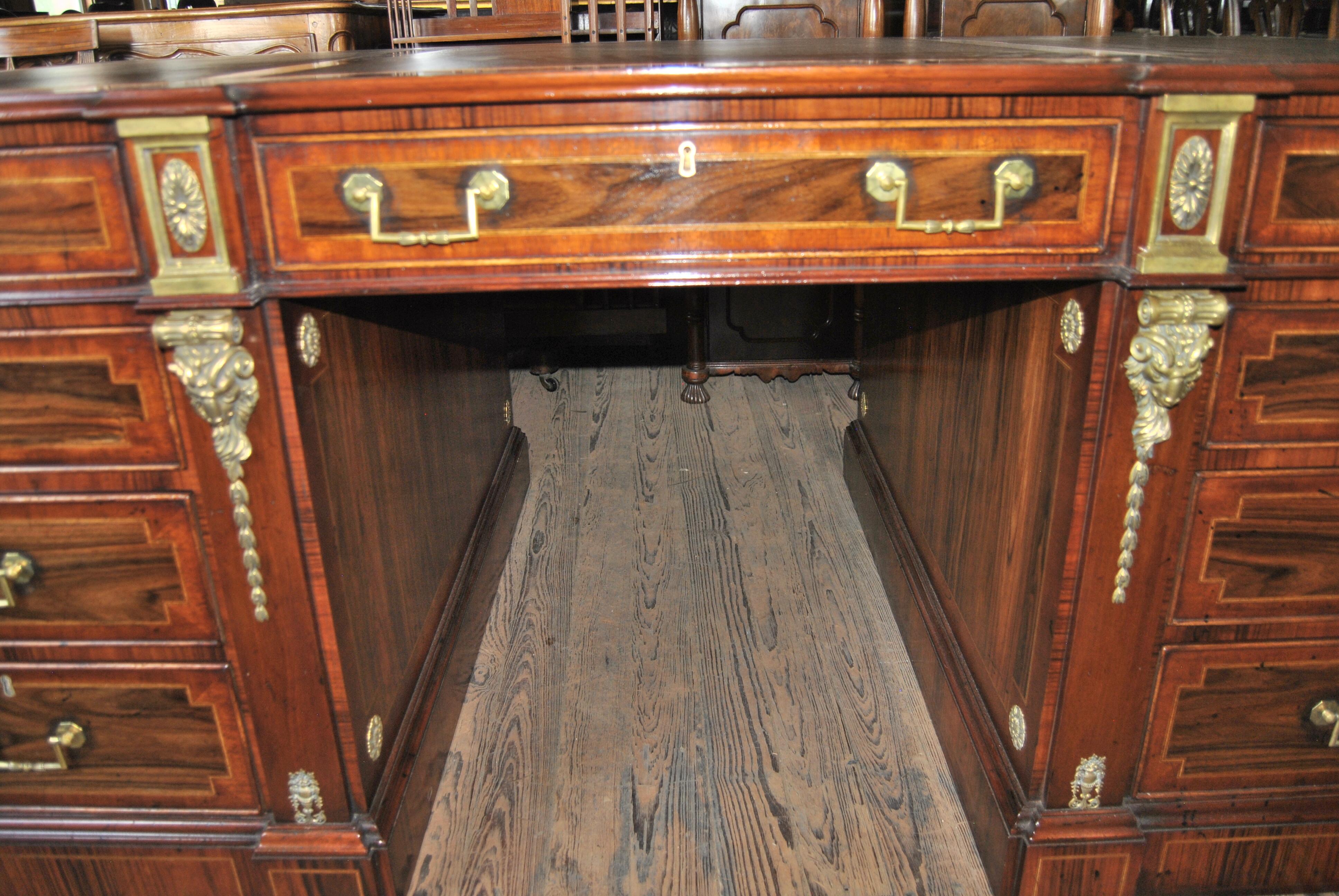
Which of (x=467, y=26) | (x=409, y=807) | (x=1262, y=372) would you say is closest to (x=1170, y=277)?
(x=1262, y=372)

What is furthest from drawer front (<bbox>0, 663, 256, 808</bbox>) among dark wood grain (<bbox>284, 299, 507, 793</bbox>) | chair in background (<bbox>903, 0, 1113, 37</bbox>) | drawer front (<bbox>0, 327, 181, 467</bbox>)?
chair in background (<bbox>903, 0, 1113, 37</bbox>)

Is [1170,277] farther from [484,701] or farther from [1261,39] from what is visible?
[484,701]

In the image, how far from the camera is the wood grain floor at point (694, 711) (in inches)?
47.6

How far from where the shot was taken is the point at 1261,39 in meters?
1.50

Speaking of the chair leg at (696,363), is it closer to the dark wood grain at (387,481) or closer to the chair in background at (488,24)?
the chair in background at (488,24)

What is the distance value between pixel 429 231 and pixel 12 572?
581 mm

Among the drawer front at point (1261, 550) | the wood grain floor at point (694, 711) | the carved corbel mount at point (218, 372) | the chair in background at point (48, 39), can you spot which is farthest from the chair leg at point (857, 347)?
the chair in background at point (48, 39)

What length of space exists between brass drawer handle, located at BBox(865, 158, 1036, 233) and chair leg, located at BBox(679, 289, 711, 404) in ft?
5.97

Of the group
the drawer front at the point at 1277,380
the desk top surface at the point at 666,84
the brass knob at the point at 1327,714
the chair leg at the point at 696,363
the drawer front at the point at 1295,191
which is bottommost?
the chair leg at the point at 696,363

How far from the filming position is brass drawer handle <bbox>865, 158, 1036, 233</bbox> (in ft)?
2.83

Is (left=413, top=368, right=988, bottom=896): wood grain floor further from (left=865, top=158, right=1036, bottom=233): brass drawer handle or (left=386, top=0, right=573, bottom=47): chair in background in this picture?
(left=386, top=0, right=573, bottom=47): chair in background

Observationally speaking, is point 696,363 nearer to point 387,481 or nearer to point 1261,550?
point 387,481

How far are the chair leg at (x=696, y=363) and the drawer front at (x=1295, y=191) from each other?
188cm

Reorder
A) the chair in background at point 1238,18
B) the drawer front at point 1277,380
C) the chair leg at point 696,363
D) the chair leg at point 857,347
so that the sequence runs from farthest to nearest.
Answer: the chair leg at point 696,363
the chair leg at point 857,347
the chair in background at point 1238,18
the drawer front at point 1277,380
